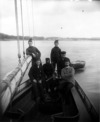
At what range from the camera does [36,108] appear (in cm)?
301

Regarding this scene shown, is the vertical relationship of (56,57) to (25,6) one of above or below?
below

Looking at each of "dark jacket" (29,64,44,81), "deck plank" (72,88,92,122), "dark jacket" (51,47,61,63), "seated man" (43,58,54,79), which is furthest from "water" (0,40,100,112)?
"dark jacket" (51,47,61,63)

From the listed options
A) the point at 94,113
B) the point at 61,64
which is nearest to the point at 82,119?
the point at 94,113

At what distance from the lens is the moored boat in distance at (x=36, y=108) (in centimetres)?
216

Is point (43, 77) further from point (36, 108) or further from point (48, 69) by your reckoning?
point (36, 108)

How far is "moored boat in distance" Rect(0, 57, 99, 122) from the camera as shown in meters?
2.16

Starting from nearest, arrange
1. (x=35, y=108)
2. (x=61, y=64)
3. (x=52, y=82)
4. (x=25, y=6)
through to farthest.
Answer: (x=35, y=108) < (x=52, y=82) < (x=61, y=64) < (x=25, y=6)

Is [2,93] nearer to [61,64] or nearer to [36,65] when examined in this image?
[36,65]

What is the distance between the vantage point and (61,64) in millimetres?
4074

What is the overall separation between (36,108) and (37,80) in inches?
16.2

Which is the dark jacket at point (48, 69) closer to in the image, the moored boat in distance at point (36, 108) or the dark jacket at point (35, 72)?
the dark jacket at point (35, 72)

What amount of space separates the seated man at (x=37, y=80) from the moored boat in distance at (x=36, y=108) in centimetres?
13

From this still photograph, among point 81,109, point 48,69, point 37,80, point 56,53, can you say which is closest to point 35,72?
point 37,80

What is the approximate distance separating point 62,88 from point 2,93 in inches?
60.9
